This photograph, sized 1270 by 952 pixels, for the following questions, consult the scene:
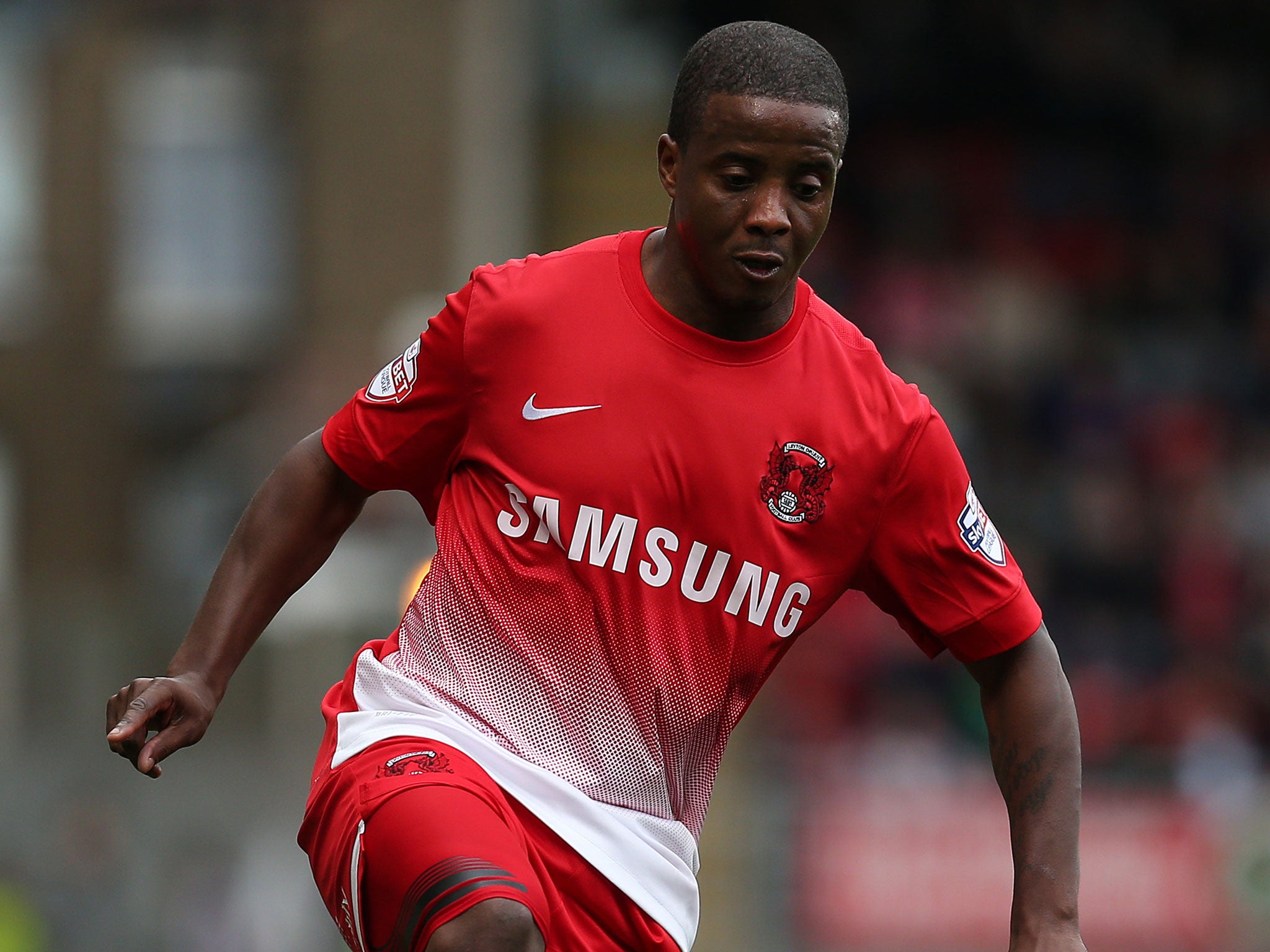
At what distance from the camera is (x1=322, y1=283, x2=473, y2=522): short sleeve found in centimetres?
373

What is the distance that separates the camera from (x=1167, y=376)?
531 inches

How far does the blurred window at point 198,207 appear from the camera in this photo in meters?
16.6

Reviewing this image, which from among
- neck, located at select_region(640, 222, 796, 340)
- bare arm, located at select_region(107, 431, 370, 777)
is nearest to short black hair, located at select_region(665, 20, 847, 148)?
neck, located at select_region(640, 222, 796, 340)

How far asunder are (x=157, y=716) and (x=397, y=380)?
2.66 ft

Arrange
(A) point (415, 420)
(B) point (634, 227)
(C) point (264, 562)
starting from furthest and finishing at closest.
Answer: (B) point (634, 227) < (C) point (264, 562) < (A) point (415, 420)

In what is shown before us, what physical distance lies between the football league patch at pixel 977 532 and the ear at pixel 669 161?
816mm

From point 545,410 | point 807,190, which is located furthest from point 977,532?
point 545,410

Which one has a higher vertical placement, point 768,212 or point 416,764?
point 768,212

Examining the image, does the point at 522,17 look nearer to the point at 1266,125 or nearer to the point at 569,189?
the point at 569,189

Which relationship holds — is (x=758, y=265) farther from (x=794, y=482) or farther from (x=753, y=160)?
(x=794, y=482)

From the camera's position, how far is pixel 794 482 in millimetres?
3605

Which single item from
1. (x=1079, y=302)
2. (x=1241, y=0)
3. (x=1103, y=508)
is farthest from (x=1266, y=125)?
(x=1103, y=508)

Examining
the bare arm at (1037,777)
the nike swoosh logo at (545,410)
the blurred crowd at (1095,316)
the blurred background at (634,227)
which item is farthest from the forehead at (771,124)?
the blurred crowd at (1095,316)

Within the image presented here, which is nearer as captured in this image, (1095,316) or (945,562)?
(945,562)
